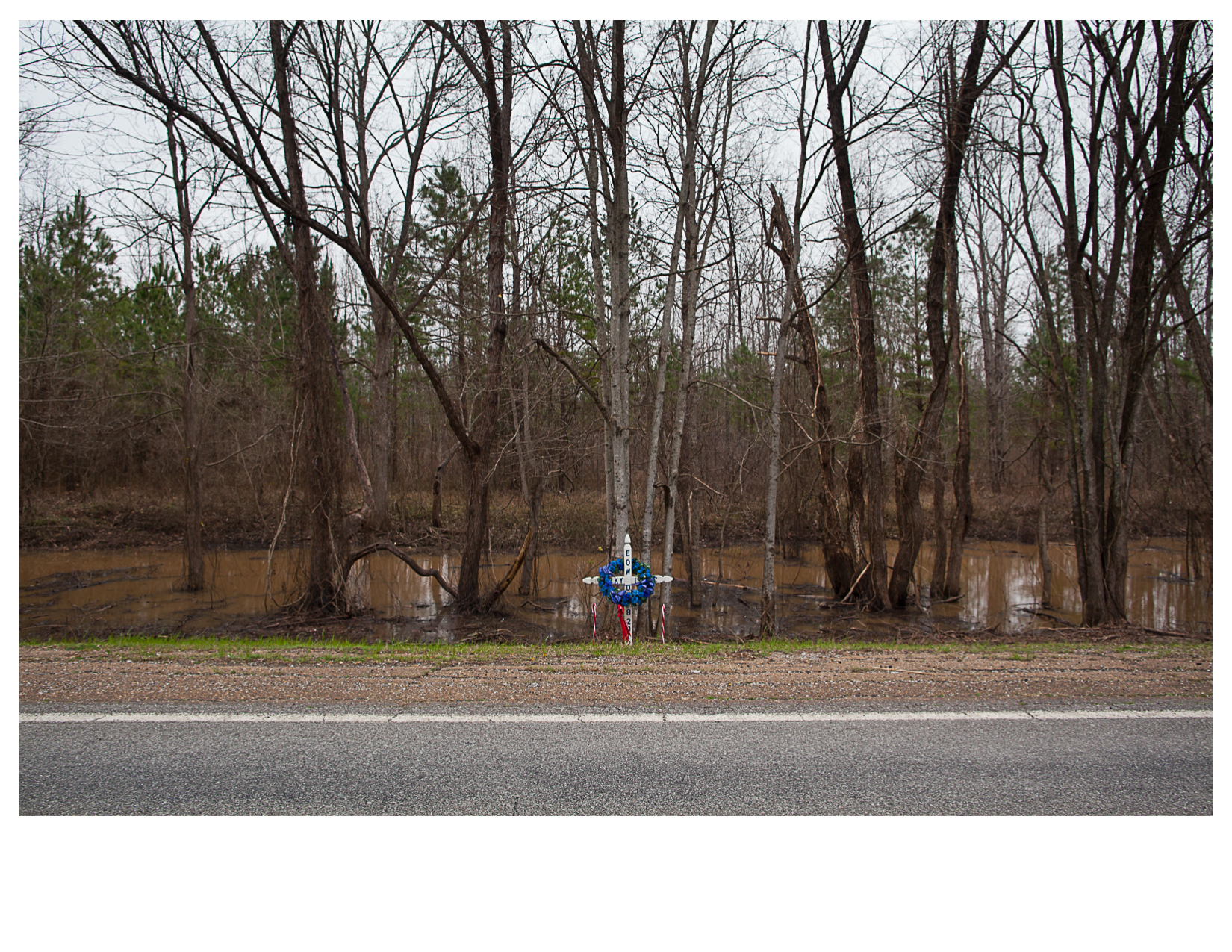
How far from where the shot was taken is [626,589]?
28.7ft

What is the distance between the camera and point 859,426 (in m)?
12.6

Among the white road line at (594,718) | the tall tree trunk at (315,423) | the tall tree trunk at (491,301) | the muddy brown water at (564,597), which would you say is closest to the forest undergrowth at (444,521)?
the muddy brown water at (564,597)

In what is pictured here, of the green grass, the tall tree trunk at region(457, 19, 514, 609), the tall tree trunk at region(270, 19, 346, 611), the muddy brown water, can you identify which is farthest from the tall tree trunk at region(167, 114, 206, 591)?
the green grass

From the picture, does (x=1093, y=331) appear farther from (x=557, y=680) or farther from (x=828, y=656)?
(x=557, y=680)

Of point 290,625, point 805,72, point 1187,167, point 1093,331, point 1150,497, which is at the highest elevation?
point 805,72

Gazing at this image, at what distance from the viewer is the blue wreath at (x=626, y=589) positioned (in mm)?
8789

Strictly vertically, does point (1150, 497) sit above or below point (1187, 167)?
below

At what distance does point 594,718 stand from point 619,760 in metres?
0.63

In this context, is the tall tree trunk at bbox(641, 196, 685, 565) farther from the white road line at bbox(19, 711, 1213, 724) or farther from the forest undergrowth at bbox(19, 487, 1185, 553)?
the forest undergrowth at bbox(19, 487, 1185, 553)

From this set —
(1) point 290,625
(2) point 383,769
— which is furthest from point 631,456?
(2) point 383,769

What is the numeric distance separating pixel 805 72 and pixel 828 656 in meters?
8.87

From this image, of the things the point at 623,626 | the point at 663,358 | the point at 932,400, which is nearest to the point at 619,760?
the point at 623,626

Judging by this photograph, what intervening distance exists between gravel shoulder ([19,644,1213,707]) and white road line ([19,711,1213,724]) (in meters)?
0.27

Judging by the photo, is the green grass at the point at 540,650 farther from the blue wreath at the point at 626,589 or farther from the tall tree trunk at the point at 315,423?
the tall tree trunk at the point at 315,423
